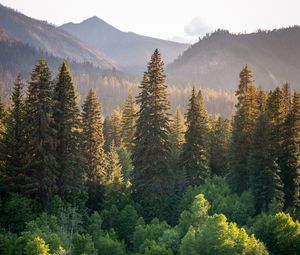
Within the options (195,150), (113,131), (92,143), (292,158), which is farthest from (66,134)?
(113,131)

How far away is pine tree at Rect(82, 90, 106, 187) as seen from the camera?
53.2 metres

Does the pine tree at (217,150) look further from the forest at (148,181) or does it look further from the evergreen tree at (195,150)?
the evergreen tree at (195,150)

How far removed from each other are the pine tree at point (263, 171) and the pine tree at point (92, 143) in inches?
681

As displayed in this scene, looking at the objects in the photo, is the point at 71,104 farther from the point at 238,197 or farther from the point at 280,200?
the point at 280,200

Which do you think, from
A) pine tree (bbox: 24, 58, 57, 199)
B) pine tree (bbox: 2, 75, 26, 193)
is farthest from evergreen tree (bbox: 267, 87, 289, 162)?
pine tree (bbox: 2, 75, 26, 193)

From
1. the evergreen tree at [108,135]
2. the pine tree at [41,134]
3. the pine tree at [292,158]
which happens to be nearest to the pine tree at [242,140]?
the pine tree at [292,158]

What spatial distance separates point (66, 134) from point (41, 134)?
3.19m

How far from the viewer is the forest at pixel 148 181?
36.6 m

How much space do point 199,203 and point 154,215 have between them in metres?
11.8

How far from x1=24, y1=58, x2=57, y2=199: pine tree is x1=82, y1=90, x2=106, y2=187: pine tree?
813cm

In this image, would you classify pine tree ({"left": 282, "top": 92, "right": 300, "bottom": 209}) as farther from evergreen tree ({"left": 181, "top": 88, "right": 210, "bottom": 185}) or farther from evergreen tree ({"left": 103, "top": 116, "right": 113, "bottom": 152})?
evergreen tree ({"left": 103, "top": 116, "right": 113, "bottom": 152})

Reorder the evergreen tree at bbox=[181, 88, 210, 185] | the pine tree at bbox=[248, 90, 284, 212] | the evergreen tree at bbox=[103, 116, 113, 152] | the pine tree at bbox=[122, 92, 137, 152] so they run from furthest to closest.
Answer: the evergreen tree at bbox=[103, 116, 113, 152] → the pine tree at bbox=[122, 92, 137, 152] → the evergreen tree at bbox=[181, 88, 210, 185] → the pine tree at bbox=[248, 90, 284, 212]

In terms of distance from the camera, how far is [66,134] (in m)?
47.0

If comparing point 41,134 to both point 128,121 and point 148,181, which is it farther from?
point 128,121
